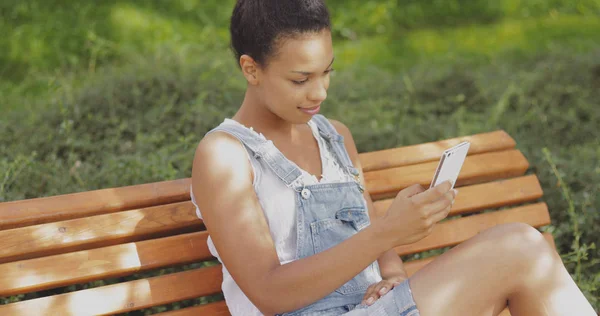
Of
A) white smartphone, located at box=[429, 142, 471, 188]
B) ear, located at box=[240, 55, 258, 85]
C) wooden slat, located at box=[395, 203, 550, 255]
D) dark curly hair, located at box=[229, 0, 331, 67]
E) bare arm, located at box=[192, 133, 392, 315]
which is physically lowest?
wooden slat, located at box=[395, 203, 550, 255]

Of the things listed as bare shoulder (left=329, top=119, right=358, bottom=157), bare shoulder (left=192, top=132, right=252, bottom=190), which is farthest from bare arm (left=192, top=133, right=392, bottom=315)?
bare shoulder (left=329, top=119, right=358, bottom=157)

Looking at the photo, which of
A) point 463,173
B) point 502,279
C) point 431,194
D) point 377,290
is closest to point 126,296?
point 377,290

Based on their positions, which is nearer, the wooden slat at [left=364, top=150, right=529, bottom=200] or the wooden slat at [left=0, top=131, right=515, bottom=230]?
the wooden slat at [left=0, top=131, right=515, bottom=230]

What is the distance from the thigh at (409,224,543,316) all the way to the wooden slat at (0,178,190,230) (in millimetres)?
972

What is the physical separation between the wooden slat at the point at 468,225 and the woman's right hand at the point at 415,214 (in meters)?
0.86

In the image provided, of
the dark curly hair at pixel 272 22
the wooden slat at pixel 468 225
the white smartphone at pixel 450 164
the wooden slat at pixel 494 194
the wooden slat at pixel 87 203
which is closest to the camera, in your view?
the white smartphone at pixel 450 164

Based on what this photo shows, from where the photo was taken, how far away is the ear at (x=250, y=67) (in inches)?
89.0

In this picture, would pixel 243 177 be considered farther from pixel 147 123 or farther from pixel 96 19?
pixel 96 19

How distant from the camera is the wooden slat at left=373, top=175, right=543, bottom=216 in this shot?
3.06 meters

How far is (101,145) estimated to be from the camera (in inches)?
150

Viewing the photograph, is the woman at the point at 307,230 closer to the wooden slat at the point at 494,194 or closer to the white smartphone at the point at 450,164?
the white smartphone at the point at 450,164

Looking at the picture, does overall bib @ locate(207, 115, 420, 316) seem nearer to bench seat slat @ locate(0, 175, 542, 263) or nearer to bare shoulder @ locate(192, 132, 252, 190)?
bare shoulder @ locate(192, 132, 252, 190)

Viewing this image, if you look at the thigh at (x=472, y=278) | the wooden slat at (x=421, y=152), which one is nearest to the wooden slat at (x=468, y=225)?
the wooden slat at (x=421, y=152)

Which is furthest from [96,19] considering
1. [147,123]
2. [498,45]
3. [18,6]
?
[498,45]
